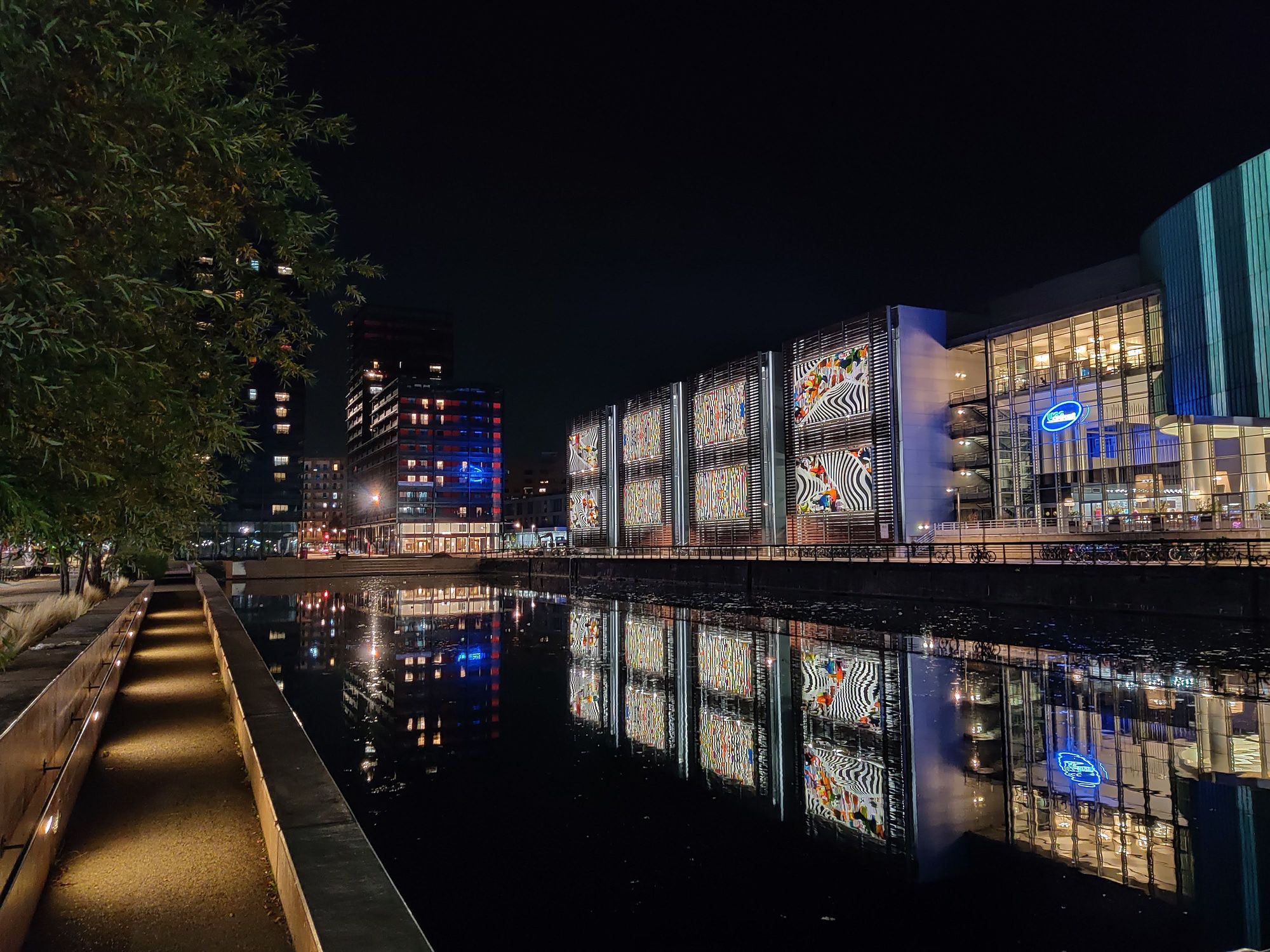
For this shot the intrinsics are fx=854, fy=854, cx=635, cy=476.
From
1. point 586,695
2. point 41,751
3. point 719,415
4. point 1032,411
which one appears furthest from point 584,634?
point 719,415

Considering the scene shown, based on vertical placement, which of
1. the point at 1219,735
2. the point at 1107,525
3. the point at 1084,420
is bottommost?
the point at 1219,735

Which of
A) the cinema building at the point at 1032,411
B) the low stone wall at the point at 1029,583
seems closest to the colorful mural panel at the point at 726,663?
the low stone wall at the point at 1029,583

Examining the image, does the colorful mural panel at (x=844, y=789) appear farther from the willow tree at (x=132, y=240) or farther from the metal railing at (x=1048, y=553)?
the metal railing at (x=1048, y=553)

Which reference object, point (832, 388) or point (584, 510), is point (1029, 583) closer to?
point (832, 388)

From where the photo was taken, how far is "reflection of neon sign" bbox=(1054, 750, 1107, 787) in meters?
9.55

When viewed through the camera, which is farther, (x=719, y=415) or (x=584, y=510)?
(x=584, y=510)

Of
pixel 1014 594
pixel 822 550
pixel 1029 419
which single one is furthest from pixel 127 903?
pixel 1029 419

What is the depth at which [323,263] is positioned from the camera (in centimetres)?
873

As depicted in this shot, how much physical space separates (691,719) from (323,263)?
344 inches

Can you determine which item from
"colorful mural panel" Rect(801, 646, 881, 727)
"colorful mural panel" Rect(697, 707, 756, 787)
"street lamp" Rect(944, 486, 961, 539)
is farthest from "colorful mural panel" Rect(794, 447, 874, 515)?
"colorful mural panel" Rect(697, 707, 756, 787)

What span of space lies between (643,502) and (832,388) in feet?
101

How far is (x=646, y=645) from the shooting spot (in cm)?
2391

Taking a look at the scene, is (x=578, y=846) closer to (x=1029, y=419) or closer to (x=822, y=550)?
(x=822, y=550)

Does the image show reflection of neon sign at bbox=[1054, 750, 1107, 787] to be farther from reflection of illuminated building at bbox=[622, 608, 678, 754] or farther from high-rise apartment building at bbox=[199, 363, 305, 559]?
high-rise apartment building at bbox=[199, 363, 305, 559]
